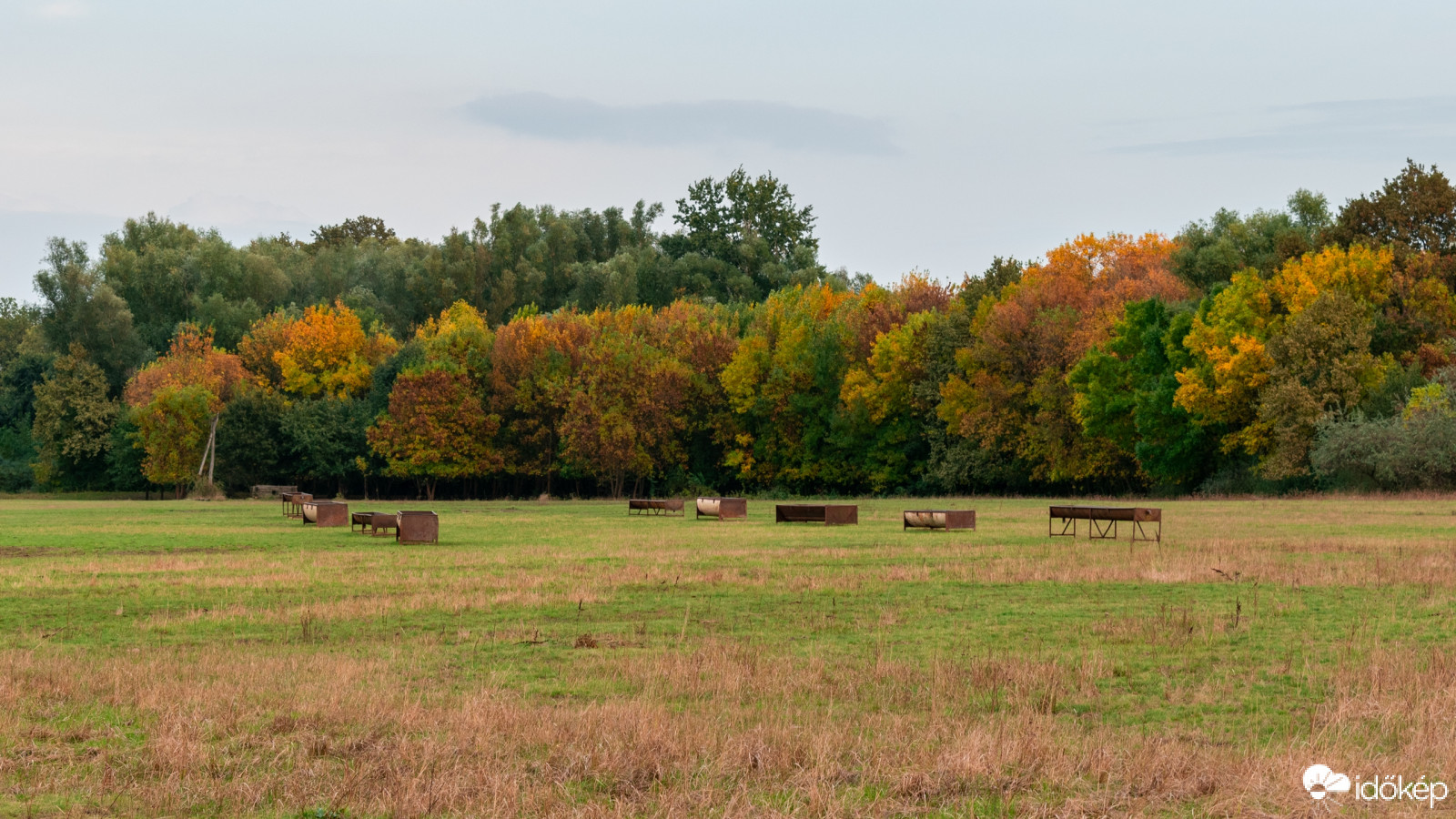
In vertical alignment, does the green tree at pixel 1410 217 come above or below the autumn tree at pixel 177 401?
above

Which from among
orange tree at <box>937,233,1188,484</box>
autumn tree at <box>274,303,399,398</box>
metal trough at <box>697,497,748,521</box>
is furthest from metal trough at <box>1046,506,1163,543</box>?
autumn tree at <box>274,303,399,398</box>

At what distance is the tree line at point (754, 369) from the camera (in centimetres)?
7038

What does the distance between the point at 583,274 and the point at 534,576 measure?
101m

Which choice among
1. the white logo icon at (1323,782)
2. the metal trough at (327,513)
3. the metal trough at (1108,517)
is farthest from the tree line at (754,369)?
the white logo icon at (1323,782)

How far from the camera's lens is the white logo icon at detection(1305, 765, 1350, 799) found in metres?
8.98

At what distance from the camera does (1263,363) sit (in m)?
70.8

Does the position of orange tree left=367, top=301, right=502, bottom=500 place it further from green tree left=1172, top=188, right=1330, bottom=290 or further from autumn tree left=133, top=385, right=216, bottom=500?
green tree left=1172, top=188, right=1330, bottom=290

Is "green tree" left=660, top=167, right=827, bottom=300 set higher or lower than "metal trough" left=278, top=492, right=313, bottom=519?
higher

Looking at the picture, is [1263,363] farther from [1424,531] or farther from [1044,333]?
[1424,531]

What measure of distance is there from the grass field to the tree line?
45.2 m

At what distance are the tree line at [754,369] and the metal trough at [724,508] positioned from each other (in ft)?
96.8

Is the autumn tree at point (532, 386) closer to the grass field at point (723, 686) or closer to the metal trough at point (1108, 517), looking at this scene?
the metal trough at point (1108, 517)

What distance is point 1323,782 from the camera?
30.0 ft

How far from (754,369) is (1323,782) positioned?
8567 cm
